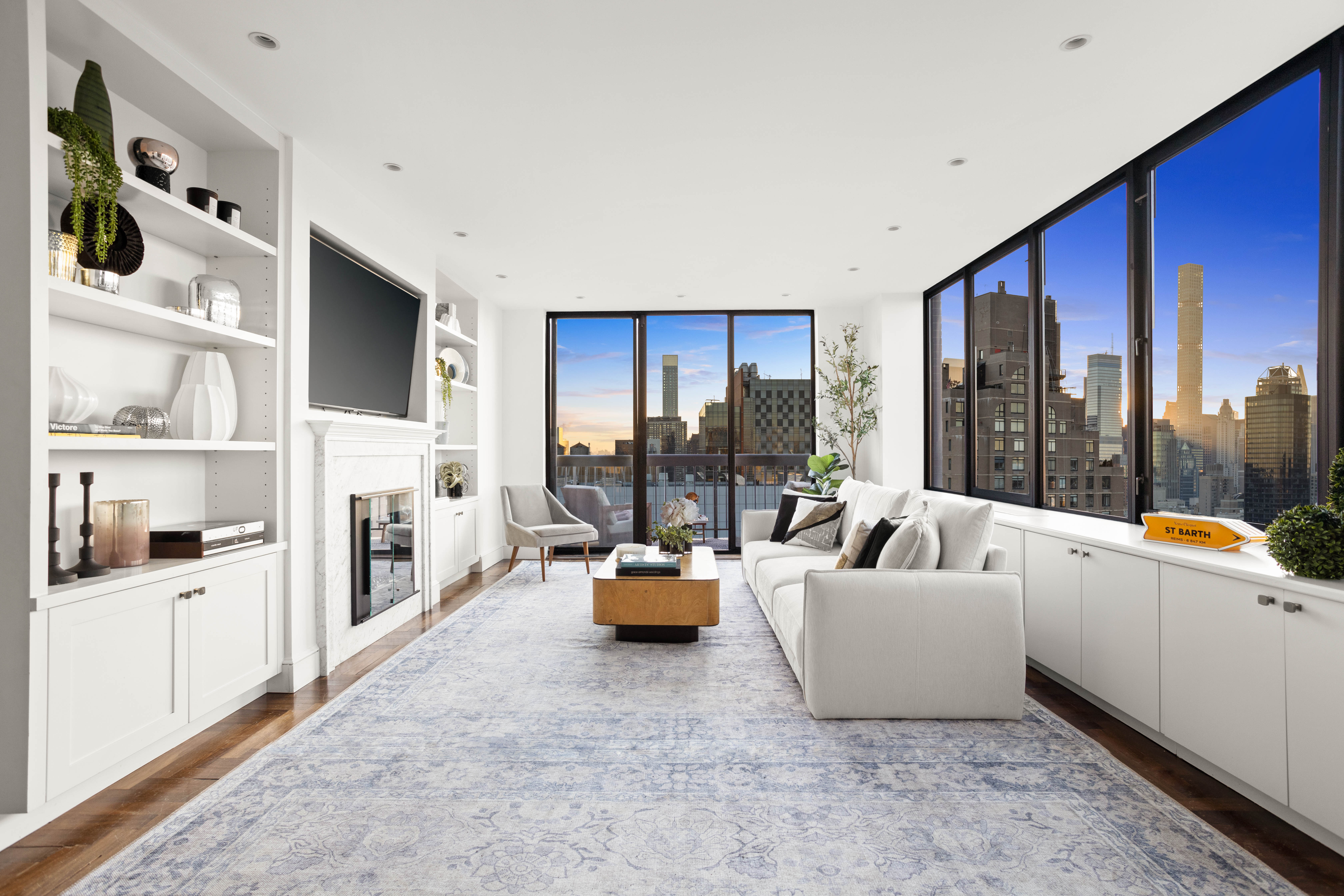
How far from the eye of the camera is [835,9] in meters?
2.22

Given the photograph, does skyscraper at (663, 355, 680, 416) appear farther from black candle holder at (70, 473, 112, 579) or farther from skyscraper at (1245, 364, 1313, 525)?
black candle holder at (70, 473, 112, 579)

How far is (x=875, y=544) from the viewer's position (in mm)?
3156

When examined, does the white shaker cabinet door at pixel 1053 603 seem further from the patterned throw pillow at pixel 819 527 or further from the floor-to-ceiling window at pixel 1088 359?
the patterned throw pillow at pixel 819 527

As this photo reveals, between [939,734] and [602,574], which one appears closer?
[939,734]

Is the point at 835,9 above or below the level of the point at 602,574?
above

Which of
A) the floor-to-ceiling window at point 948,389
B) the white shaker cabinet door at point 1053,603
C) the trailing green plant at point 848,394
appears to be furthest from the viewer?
the trailing green plant at point 848,394

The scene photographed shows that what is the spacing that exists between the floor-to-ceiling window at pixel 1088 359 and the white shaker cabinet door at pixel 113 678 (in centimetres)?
440

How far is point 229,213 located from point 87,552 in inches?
60.0

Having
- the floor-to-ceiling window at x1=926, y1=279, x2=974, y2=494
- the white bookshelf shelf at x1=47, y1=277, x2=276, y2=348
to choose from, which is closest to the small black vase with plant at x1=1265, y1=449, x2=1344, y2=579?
the floor-to-ceiling window at x1=926, y1=279, x2=974, y2=494

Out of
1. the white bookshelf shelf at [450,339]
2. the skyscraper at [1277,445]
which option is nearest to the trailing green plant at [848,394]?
the white bookshelf shelf at [450,339]

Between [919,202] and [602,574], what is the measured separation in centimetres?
291

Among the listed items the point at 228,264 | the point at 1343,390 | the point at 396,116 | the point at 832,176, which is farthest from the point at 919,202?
the point at 228,264

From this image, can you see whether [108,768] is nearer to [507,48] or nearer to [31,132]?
[31,132]

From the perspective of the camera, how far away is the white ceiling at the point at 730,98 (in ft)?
7.45
